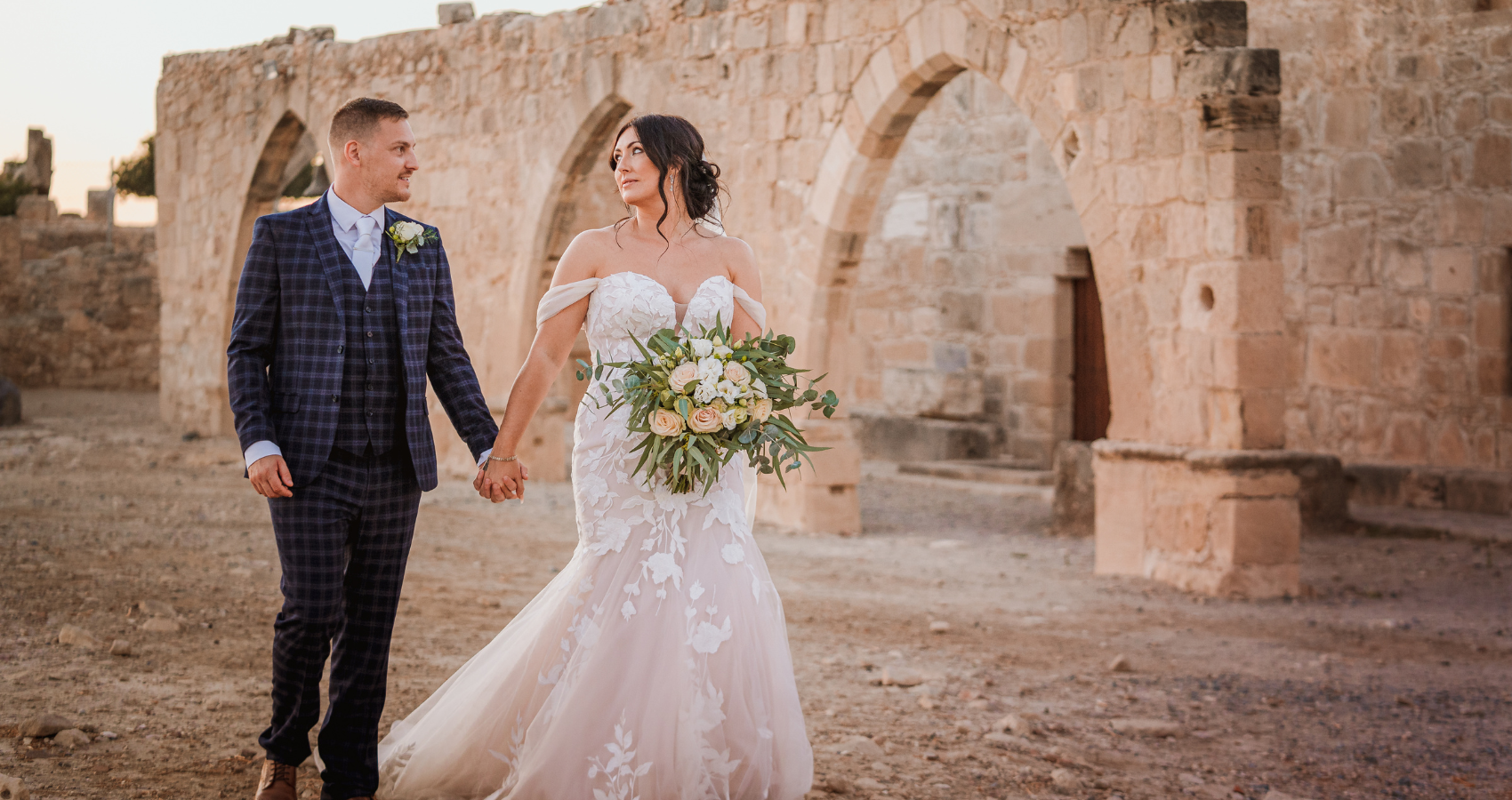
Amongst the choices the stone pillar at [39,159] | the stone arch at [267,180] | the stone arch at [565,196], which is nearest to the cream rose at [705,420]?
the stone arch at [565,196]

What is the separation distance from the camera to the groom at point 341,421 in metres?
2.82

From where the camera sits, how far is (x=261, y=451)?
275 cm

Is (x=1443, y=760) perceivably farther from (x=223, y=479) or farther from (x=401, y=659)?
(x=223, y=479)

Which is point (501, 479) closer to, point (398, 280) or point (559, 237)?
point (398, 280)

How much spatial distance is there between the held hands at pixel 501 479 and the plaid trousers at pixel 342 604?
0.15 meters

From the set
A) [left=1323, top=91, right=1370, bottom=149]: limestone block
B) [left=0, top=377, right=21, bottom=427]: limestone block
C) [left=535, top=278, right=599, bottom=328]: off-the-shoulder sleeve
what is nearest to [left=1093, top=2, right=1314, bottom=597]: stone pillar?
[left=1323, top=91, right=1370, bottom=149]: limestone block

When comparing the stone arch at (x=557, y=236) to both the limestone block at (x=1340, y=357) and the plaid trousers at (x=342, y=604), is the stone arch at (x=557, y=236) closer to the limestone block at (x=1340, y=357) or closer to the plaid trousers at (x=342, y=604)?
the limestone block at (x=1340, y=357)

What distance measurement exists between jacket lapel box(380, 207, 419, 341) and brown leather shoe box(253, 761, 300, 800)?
3.33 ft

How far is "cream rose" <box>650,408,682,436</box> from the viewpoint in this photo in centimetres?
296

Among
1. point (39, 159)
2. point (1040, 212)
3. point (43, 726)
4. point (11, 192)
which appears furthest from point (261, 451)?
point (39, 159)

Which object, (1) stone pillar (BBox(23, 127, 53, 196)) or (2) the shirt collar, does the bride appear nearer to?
(2) the shirt collar

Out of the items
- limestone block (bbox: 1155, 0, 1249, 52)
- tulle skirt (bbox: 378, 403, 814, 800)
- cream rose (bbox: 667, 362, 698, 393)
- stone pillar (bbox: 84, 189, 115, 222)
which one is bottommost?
tulle skirt (bbox: 378, 403, 814, 800)

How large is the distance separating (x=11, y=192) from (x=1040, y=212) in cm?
1976

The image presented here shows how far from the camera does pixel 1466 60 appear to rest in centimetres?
891
